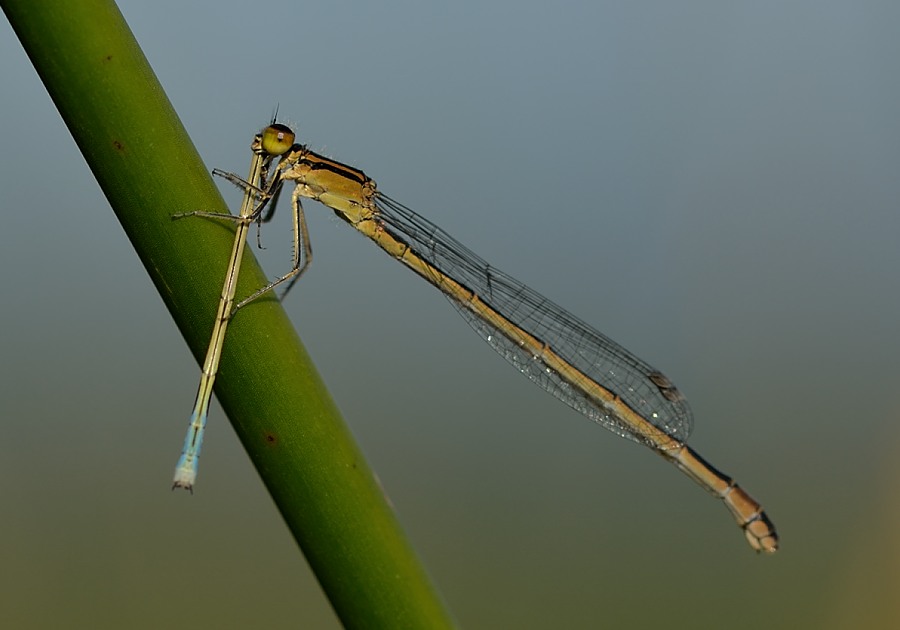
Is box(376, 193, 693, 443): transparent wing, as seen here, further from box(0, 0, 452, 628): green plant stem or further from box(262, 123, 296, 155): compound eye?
box(0, 0, 452, 628): green plant stem

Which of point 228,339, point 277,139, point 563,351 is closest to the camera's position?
point 228,339

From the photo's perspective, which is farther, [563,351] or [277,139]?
[563,351]

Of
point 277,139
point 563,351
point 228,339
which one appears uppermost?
point 563,351

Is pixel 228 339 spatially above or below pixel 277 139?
below

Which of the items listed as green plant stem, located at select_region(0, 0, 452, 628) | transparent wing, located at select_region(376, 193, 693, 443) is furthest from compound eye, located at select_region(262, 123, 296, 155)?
green plant stem, located at select_region(0, 0, 452, 628)

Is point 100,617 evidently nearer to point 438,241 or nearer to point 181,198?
point 438,241

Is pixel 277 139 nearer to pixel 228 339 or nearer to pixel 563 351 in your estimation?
pixel 228 339

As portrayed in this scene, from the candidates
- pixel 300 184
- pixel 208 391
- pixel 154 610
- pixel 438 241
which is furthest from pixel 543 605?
pixel 208 391

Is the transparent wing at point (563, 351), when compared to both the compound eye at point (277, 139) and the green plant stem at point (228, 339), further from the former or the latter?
the green plant stem at point (228, 339)

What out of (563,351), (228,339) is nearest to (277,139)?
(228,339)
